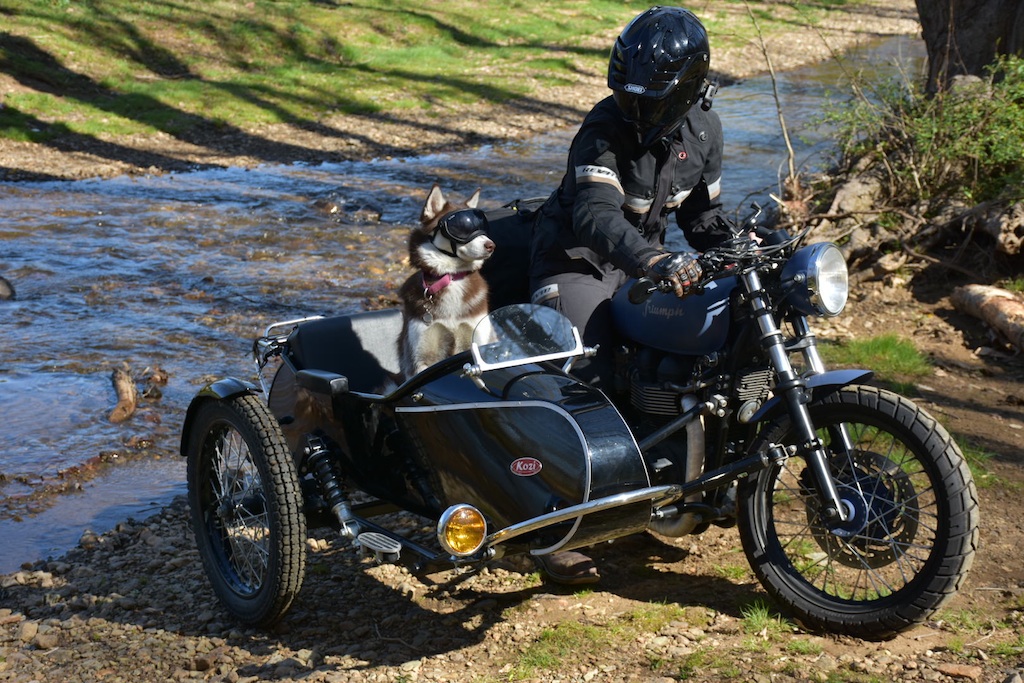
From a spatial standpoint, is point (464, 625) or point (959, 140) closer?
point (464, 625)

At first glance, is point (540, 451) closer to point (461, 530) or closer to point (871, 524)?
point (461, 530)

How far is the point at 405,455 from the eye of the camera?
13.9 feet

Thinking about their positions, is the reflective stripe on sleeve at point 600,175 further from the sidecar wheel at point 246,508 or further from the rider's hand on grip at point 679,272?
the sidecar wheel at point 246,508

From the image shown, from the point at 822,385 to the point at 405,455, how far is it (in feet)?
5.23

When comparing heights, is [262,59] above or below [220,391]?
above

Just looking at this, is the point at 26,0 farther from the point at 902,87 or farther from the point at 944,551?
the point at 944,551

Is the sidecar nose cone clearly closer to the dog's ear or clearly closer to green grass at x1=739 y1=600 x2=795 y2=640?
green grass at x1=739 y1=600 x2=795 y2=640

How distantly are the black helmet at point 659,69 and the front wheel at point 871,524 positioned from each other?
4.18ft

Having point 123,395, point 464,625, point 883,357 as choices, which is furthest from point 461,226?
point 883,357

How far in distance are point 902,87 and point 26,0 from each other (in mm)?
19048

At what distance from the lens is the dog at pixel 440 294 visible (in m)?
4.47

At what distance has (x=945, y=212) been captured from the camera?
8508mm

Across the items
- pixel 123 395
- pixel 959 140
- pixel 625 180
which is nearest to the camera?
pixel 625 180

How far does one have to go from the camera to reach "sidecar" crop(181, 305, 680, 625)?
362cm
